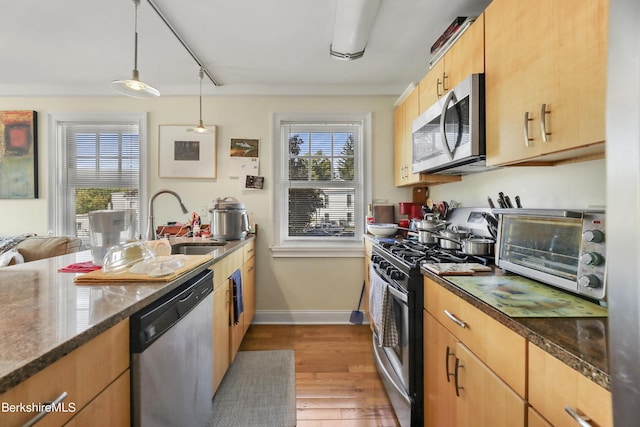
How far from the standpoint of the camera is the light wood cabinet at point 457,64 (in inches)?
58.1

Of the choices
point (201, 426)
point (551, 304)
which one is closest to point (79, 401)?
point (201, 426)

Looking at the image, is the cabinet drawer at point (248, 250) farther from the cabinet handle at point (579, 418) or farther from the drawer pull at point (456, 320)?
the cabinet handle at point (579, 418)

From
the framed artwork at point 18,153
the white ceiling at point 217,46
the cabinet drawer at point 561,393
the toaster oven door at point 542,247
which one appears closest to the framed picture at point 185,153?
the white ceiling at point 217,46

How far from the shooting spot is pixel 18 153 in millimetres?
3016

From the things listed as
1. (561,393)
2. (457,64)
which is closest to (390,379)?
(561,393)

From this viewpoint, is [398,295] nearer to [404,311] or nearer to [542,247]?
[404,311]

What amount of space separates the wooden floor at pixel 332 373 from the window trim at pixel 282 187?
75 cm

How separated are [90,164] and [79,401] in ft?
10.7

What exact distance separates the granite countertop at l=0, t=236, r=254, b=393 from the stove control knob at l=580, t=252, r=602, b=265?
138 centimetres

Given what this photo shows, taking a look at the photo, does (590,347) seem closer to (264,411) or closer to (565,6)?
(565,6)

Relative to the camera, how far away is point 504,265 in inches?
52.5

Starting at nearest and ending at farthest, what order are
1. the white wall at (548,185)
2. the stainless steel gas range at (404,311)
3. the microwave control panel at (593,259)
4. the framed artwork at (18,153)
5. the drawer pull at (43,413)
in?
the drawer pull at (43,413), the microwave control panel at (593,259), the white wall at (548,185), the stainless steel gas range at (404,311), the framed artwork at (18,153)

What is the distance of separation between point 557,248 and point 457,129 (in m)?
0.80

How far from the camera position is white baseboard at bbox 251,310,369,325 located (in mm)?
3041
